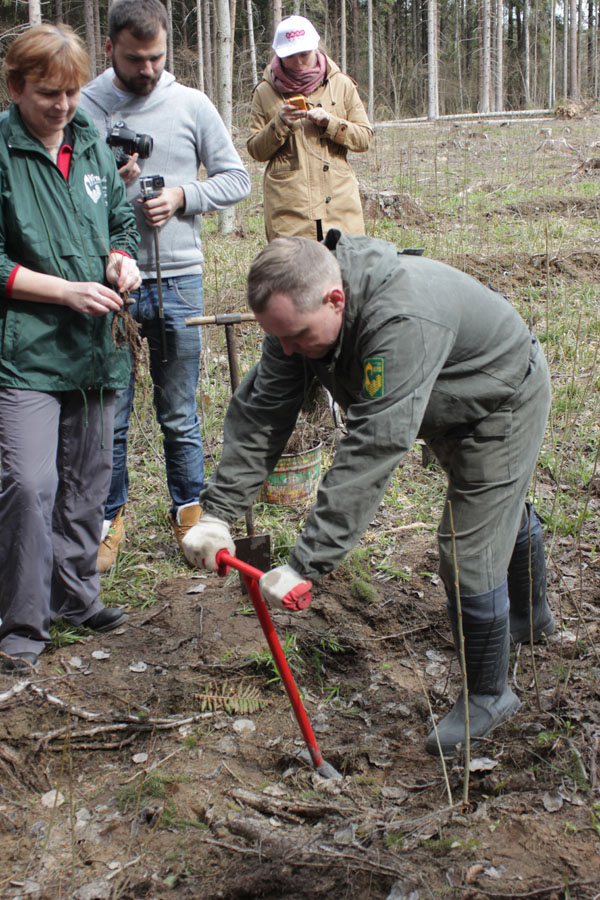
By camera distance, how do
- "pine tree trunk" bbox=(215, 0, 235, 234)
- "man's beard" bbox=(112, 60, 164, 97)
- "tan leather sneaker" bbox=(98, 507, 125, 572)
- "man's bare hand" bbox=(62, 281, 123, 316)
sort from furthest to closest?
1. "pine tree trunk" bbox=(215, 0, 235, 234)
2. "tan leather sneaker" bbox=(98, 507, 125, 572)
3. "man's beard" bbox=(112, 60, 164, 97)
4. "man's bare hand" bbox=(62, 281, 123, 316)

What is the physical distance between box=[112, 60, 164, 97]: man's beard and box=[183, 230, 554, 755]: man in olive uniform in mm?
1596

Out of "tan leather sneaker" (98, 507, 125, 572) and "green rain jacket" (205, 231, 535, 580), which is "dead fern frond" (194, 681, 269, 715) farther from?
"tan leather sneaker" (98, 507, 125, 572)

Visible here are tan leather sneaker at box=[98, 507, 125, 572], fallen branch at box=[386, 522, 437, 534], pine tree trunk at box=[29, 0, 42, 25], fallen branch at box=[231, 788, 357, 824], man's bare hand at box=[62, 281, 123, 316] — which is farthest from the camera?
pine tree trunk at box=[29, 0, 42, 25]

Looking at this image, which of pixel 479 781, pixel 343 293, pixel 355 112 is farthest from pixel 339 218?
pixel 479 781

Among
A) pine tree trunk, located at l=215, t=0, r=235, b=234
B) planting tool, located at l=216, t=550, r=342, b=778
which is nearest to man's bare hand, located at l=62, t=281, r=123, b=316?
planting tool, located at l=216, t=550, r=342, b=778

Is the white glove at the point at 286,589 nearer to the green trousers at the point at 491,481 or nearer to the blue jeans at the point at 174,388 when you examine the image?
the green trousers at the point at 491,481

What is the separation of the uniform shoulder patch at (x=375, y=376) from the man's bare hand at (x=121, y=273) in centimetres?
135

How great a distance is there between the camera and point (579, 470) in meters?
4.45

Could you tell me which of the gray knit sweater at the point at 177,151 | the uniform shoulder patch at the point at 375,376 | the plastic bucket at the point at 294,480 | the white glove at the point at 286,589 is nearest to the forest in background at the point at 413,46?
the gray knit sweater at the point at 177,151

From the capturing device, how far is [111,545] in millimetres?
3752

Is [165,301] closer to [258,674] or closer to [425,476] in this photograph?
[258,674]

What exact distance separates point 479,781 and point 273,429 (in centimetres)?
130

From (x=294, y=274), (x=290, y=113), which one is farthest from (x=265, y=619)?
(x=290, y=113)

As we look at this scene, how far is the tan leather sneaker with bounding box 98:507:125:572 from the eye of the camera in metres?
3.71
